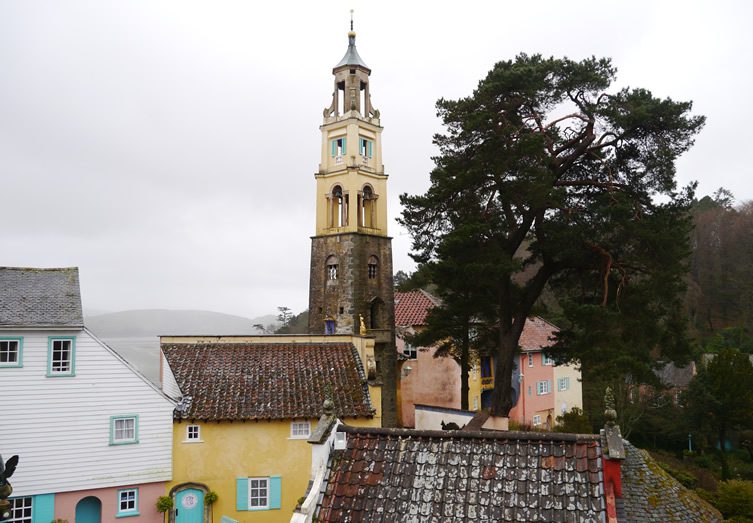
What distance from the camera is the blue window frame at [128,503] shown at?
802 inches

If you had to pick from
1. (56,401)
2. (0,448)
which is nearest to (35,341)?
(56,401)

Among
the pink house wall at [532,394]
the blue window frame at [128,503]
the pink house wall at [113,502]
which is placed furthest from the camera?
the pink house wall at [532,394]

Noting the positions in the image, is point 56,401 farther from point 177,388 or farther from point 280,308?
point 280,308

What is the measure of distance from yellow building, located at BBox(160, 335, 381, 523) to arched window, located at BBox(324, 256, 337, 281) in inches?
381

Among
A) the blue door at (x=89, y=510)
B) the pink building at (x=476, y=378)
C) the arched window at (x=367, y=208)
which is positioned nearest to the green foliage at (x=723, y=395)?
the pink building at (x=476, y=378)

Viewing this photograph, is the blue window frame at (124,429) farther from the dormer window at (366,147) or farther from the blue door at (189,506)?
the dormer window at (366,147)

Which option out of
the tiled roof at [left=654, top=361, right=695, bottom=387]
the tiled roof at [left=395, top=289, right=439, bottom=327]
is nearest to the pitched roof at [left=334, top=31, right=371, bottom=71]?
the tiled roof at [left=395, top=289, right=439, bottom=327]

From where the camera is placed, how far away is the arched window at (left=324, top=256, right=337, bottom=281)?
1309 inches

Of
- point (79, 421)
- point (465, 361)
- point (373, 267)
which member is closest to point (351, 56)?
point (373, 267)

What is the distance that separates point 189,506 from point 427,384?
64.3ft

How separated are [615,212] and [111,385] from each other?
62.3 feet

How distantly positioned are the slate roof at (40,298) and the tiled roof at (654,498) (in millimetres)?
18912

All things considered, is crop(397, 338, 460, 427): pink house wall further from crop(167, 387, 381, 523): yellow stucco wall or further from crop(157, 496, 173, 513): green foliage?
crop(157, 496, 173, 513): green foliage

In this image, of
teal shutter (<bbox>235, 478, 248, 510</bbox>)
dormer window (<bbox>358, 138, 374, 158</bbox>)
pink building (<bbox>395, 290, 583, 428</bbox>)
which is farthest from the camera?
pink building (<bbox>395, 290, 583, 428</bbox>)
